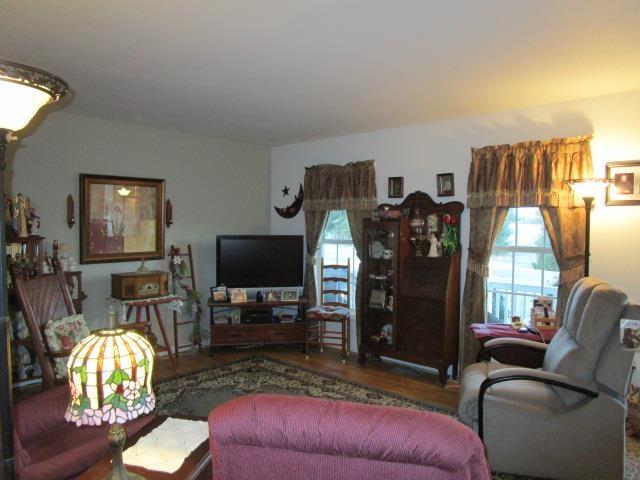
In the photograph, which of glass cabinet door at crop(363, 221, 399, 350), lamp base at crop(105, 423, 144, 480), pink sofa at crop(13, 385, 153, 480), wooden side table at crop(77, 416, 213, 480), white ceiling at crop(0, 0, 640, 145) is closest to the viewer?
lamp base at crop(105, 423, 144, 480)

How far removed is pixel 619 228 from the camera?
3.51m

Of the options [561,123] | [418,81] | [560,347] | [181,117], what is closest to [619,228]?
[561,123]

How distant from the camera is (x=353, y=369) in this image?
4.61 m

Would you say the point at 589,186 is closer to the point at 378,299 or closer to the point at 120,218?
the point at 378,299

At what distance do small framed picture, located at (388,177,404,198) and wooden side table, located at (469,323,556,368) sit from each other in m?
1.70

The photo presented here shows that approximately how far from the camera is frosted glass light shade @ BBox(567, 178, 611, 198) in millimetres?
3264

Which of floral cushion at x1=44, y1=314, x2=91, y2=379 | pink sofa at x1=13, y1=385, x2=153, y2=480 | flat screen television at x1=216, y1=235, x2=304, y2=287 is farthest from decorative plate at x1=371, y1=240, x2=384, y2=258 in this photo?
pink sofa at x1=13, y1=385, x2=153, y2=480

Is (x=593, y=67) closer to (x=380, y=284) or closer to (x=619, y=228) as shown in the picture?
(x=619, y=228)

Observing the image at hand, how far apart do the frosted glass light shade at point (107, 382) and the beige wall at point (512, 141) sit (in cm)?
360

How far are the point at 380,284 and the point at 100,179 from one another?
10.1ft

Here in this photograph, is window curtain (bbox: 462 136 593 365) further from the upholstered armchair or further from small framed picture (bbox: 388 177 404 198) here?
the upholstered armchair

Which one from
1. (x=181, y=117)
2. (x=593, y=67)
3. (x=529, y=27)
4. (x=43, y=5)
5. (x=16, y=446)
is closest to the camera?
(x=16, y=446)

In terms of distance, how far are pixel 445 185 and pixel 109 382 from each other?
3.77m

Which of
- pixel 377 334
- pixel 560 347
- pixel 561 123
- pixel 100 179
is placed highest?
pixel 561 123
